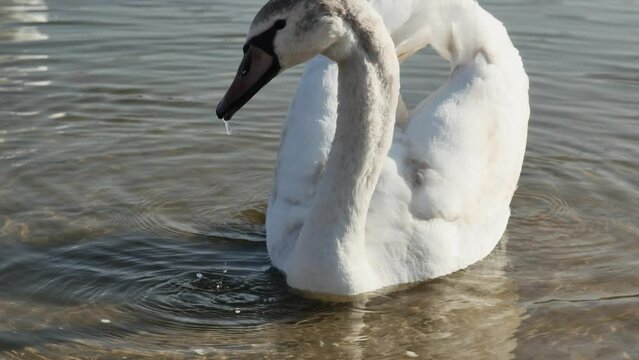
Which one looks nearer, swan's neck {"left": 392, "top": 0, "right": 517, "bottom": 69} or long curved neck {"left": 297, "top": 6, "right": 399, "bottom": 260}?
long curved neck {"left": 297, "top": 6, "right": 399, "bottom": 260}

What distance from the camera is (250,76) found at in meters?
6.15

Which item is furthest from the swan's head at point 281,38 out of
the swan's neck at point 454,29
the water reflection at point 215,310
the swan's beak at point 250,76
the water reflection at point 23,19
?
the water reflection at point 23,19

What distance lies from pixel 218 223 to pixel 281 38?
2.15 m

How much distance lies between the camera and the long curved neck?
638 centimetres

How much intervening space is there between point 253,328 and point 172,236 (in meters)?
1.52

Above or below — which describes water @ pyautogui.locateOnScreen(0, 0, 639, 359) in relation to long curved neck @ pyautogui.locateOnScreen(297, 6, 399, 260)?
below

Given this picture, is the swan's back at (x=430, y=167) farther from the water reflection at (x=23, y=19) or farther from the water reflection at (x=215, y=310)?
the water reflection at (x=23, y=19)

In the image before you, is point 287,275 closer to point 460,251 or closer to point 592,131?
point 460,251

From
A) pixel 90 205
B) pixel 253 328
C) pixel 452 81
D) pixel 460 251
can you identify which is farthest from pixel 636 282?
pixel 90 205

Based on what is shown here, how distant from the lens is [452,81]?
7887 millimetres

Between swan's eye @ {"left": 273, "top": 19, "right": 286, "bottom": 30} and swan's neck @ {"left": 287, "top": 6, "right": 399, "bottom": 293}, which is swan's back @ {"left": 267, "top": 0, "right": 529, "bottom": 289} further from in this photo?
swan's eye @ {"left": 273, "top": 19, "right": 286, "bottom": 30}

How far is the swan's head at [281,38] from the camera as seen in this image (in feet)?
19.8

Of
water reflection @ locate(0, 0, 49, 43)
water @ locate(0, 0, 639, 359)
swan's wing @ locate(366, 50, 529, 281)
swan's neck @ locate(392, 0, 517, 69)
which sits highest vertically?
swan's neck @ locate(392, 0, 517, 69)

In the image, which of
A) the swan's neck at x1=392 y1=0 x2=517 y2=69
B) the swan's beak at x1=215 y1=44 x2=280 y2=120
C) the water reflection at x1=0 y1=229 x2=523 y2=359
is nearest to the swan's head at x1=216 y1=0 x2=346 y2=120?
the swan's beak at x1=215 y1=44 x2=280 y2=120
